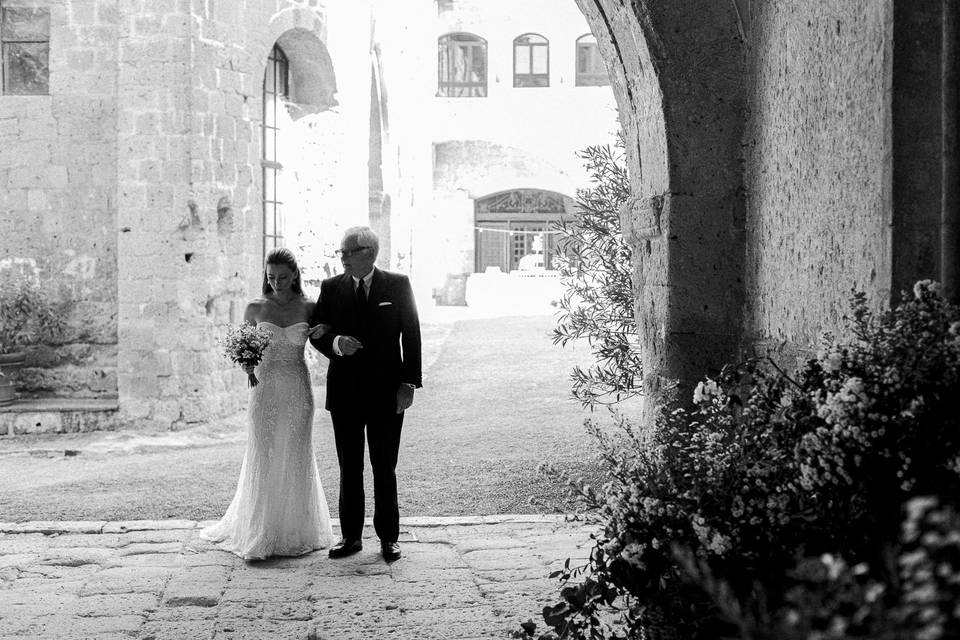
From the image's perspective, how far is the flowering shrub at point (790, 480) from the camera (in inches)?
95.7

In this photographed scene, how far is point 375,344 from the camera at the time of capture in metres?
5.26

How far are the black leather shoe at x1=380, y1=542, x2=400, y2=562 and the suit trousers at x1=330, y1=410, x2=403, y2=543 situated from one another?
21mm

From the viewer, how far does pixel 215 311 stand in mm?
10125

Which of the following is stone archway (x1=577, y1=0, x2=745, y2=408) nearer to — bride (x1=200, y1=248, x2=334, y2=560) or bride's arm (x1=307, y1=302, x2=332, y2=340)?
bride's arm (x1=307, y1=302, x2=332, y2=340)

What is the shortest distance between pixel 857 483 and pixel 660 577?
2.02 feet

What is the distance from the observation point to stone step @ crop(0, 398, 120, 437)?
31.7ft

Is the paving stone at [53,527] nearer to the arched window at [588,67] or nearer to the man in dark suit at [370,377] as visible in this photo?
the man in dark suit at [370,377]

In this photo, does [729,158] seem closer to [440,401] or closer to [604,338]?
[604,338]

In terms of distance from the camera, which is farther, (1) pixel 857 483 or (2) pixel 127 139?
(2) pixel 127 139

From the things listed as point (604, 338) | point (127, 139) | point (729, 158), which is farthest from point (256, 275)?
point (729, 158)

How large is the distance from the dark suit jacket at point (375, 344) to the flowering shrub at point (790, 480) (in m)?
2.18

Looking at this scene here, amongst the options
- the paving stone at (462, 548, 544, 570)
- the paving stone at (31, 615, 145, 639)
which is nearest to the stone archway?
the paving stone at (462, 548, 544, 570)

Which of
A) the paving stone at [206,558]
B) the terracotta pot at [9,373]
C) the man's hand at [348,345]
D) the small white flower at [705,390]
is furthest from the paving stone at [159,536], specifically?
the terracotta pot at [9,373]

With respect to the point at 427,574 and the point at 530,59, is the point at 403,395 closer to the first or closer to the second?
the point at 427,574
